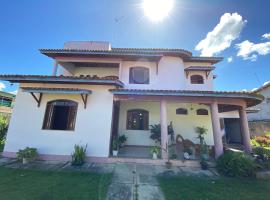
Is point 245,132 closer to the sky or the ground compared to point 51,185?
closer to the sky

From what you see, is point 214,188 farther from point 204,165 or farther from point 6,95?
point 6,95

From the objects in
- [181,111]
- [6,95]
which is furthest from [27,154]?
[6,95]

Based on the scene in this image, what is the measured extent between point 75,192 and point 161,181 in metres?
3.06

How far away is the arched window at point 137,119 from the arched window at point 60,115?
4786mm

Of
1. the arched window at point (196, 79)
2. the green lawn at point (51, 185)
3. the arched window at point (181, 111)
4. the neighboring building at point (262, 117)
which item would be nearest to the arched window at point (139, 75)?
the arched window at point (181, 111)

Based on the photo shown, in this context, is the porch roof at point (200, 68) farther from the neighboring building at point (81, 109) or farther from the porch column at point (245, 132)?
the porch column at point (245, 132)

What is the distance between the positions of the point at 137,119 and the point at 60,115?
19.1 ft

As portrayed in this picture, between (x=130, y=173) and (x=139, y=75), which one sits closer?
(x=130, y=173)

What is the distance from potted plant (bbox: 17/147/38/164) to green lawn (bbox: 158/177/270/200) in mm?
6426

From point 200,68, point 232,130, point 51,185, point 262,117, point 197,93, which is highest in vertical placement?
point 200,68

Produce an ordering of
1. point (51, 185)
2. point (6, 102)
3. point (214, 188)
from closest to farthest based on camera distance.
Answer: point (51, 185)
point (214, 188)
point (6, 102)

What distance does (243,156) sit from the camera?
21.5ft

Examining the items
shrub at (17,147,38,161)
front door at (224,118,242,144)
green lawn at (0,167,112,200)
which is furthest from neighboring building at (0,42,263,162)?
front door at (224,118,242,144)

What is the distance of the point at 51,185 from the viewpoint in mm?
4988
